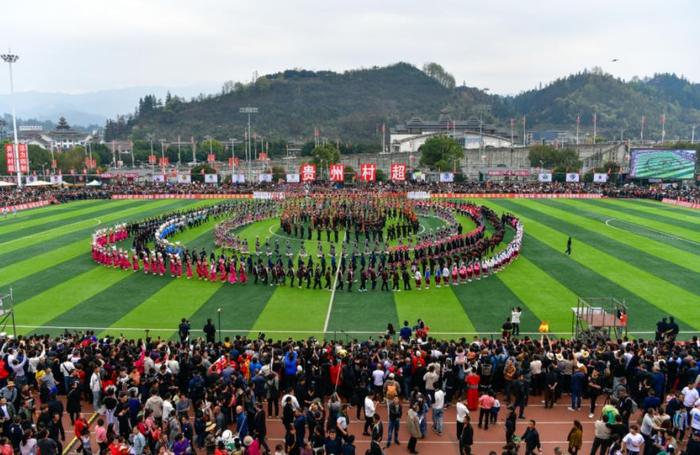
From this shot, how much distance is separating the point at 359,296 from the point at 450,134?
5360 inches

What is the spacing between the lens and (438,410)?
12766 millimetres

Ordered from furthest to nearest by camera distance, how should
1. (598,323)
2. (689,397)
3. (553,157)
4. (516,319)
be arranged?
(553,157) → (516,319) → (598,323) → (689,397)

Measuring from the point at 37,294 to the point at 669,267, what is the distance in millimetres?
32372

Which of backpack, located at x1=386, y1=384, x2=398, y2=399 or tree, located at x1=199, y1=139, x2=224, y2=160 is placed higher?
tree, located at x1=199, y1=139, x2=224, y2=160

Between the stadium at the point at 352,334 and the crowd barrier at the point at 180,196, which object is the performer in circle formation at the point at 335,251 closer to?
the stadium at the point at 352,334

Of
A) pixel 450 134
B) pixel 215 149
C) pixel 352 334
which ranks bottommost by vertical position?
pixel 352 334

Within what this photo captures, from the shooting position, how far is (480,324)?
2138 cm

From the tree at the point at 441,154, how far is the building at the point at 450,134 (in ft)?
131

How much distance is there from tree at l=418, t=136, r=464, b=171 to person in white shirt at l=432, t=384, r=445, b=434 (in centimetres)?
8588

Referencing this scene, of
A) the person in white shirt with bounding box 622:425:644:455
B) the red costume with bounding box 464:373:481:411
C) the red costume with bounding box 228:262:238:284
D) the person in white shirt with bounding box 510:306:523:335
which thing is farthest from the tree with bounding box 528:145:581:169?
the person in white shirt with bounding box 622:425:644:455

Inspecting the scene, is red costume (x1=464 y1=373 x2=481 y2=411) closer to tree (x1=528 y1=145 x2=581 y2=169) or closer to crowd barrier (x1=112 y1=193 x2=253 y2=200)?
crowd barrier (x1=112 y1=193 x2=253 y2=200)

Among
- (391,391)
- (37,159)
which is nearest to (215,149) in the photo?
(37,159)

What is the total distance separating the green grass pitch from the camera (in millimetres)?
21531

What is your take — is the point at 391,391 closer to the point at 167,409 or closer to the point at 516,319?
the point at 167,409
